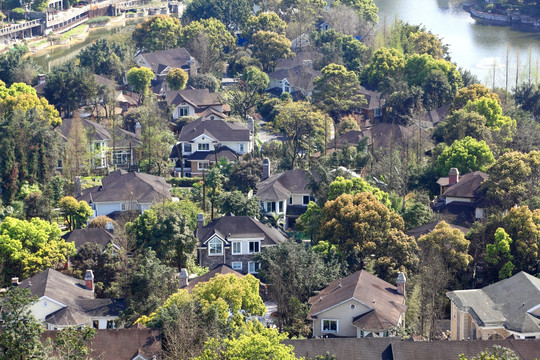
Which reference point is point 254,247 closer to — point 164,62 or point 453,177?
point 453,177

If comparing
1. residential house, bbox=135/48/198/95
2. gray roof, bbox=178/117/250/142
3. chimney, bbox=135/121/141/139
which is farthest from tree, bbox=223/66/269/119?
chimney, bbox=135/121/141/139

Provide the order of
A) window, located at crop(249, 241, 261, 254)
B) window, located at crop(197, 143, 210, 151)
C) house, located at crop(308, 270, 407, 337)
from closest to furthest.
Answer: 1. house, located at crop(308, 270, 407, 337)
2. window, located at crop(249, 241, 261, 254)
3. window, located at crop(197, 143, 210, 151)

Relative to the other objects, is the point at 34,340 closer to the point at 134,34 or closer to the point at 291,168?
the point at 291,168

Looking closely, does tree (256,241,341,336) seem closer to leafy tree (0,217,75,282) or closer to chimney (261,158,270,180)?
leafy tree (0,217,75,282)

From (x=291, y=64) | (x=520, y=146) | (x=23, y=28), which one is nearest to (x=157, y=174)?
(x=520, y=146)

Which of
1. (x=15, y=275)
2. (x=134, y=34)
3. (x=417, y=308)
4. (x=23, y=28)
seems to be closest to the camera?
(x=417, y=308)

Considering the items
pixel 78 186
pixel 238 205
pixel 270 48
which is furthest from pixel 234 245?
pixel 270 48

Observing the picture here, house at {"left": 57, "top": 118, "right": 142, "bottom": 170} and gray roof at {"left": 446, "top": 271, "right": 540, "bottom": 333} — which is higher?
gray roof at {"left": 446, "top": 271, "right": 540, "bottom": 333}
